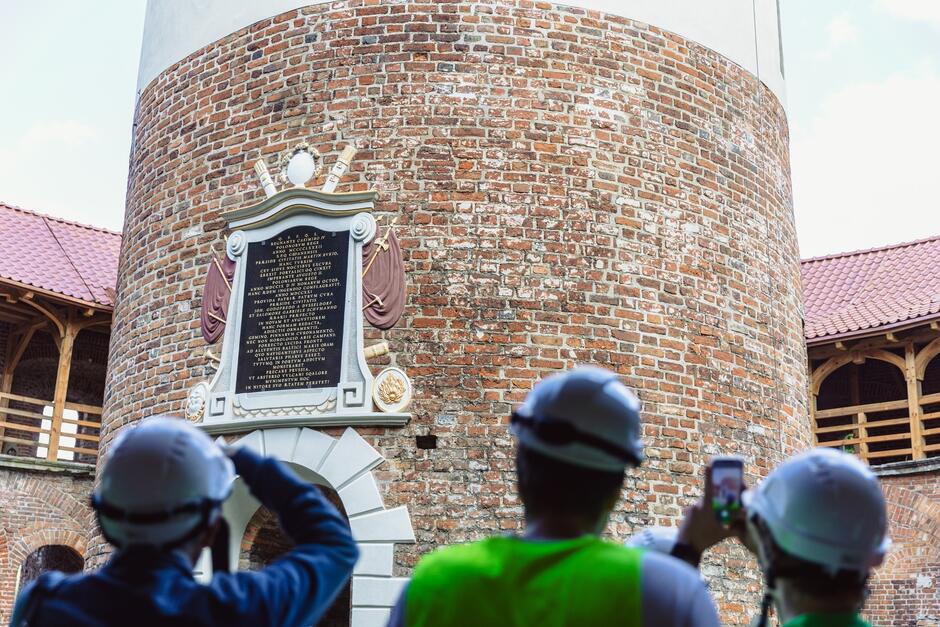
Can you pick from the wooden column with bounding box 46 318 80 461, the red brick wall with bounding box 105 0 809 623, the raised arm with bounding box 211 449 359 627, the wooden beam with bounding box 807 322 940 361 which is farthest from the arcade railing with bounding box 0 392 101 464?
the raised arm with bounding box 211 449 359 627

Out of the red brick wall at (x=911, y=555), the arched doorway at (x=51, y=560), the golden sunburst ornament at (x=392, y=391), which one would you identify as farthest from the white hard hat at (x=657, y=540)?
the arched doorway at (x=51, y=560)

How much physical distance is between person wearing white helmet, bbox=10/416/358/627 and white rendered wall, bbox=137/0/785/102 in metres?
8.18

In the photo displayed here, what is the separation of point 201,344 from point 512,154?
123 inches

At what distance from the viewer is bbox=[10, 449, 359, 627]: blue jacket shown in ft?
7.03

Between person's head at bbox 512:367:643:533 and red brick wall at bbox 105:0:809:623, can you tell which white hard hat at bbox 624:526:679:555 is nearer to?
person's head at bbox 512:367:643:533

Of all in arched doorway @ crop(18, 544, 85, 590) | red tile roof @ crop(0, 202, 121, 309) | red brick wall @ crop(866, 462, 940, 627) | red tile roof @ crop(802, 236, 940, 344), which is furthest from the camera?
arched doorway @ crop(18, 544, 85, 590)

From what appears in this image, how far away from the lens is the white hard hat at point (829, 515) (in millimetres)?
2133

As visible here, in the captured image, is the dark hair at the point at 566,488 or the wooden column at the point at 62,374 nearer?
the dark hair at the point at 566,488

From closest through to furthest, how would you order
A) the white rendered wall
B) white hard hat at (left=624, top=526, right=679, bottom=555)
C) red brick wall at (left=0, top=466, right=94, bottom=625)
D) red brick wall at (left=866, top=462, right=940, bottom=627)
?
1. white hard hat at (left=624, top=526, right=679, bottom=555)
2. the white rendered wall
3. red brick wall at (left=866, top=462, right=940, bottom=627)
4. red brick wall at (left=0, top=466, right=94, bottom=625)

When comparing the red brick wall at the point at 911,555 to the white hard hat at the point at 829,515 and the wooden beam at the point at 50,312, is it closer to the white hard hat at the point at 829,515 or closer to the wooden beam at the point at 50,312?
the wooden beam at the point at 50,312

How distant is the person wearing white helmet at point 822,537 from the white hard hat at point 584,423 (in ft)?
1.07

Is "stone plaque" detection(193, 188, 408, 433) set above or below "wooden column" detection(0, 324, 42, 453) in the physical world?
below

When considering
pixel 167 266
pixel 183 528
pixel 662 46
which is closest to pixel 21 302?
pixel 167 266

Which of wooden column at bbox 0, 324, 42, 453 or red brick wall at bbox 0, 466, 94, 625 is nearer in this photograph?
red brick wall at bbox 0, 466, 94, 625
